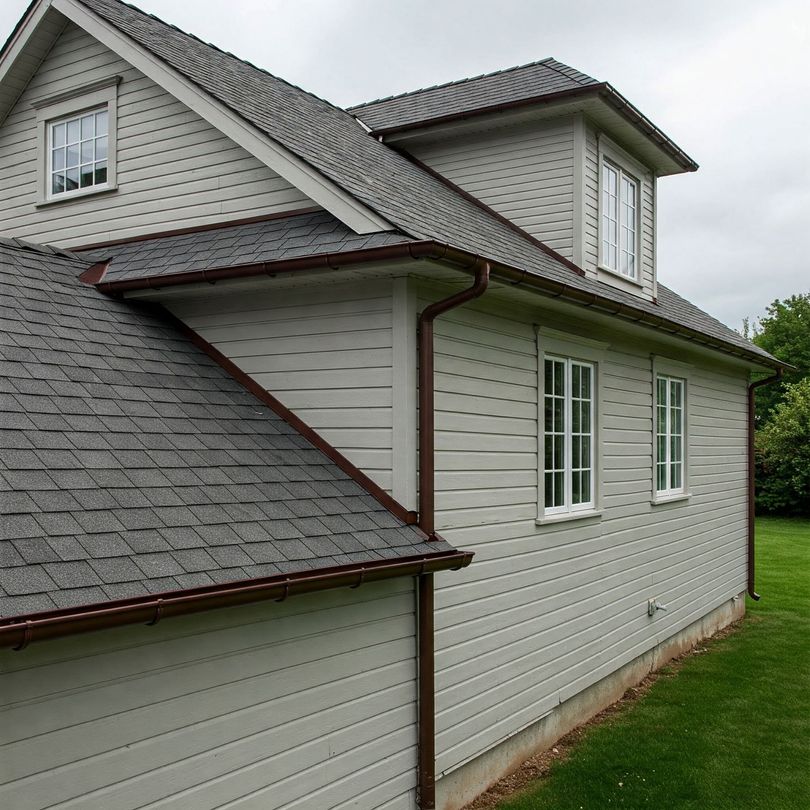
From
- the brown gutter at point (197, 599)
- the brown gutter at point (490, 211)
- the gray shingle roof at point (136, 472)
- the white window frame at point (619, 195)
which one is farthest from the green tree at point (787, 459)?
the brown gutter at point (197, 599)

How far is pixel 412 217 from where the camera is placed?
6.63 meters

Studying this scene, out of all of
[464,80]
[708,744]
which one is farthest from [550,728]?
[464,80]

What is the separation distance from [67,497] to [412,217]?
3.48 meters

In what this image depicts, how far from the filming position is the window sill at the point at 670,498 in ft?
33.9

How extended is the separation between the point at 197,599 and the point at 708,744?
233 inches

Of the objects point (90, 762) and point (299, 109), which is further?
point (299, 109)

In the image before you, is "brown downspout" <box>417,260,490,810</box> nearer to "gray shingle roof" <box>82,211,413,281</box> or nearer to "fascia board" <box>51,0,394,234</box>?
"gray shingle roof" <box>82,211,413,281</box>

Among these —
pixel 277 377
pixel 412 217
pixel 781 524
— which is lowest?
pixel 781 524

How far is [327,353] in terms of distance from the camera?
635 centimetres

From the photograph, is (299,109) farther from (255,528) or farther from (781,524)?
(781,524)

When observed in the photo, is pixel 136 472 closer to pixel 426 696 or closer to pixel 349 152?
pixel 426 696

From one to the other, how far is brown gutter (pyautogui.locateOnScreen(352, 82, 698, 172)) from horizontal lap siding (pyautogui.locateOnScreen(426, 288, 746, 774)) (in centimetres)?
263

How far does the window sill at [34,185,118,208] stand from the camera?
8297mm

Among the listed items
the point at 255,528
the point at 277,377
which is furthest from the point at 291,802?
the point at 277,377
